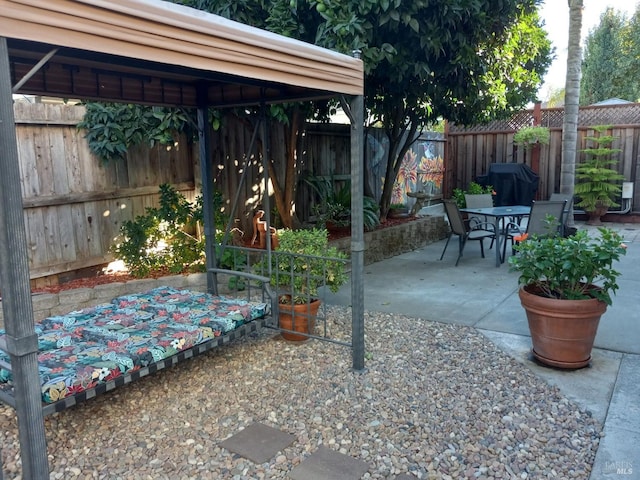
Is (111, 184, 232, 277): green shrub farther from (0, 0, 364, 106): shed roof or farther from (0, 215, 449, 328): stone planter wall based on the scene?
(0, 0, 364, 106): shed roof

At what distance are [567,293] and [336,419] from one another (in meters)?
1.77

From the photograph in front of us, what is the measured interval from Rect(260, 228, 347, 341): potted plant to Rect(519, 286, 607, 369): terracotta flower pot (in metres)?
1.41

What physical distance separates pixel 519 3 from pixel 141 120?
14.2ft

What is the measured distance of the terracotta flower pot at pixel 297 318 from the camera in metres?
3.82

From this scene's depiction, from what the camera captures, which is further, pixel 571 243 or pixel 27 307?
pixel 571 243

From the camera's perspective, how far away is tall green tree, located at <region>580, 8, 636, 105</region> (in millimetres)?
18188

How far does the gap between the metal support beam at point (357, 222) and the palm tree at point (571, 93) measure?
6.27 m

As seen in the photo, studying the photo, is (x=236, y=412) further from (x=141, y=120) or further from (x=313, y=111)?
(x=313, y=111)

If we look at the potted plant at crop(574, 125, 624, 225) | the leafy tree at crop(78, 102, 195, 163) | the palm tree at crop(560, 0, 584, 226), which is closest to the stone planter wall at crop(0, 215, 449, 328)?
the leafy tree at crop(78, 102, 195, 163)

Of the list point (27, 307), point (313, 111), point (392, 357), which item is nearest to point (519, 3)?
point (313, 111)

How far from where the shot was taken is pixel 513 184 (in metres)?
9.92

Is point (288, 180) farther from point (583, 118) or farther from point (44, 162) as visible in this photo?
point (583, 118)

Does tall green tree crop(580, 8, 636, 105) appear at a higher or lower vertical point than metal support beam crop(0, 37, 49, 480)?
higher

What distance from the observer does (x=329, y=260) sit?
12.3ft
